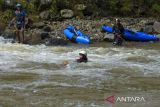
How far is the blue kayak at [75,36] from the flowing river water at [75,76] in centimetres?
116

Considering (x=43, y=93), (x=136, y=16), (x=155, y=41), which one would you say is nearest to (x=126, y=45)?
(x=155, y=41)

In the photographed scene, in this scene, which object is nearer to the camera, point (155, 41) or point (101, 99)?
point (101, 99)

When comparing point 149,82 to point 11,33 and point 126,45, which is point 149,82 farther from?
point 11,33

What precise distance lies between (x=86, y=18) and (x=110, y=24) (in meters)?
1.78

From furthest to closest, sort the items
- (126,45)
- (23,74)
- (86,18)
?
(86,18), (126,45), (23,74)

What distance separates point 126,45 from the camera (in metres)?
16.8

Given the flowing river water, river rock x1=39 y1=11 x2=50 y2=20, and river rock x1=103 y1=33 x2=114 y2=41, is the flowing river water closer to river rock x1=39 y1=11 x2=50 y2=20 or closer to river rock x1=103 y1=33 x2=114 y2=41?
river rock x1=103 y1=33 x2=114 y2=41

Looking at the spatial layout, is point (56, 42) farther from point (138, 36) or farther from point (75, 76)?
point (75, 76)

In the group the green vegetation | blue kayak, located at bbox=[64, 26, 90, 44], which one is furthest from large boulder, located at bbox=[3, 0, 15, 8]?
blue kayak, located at bbox=[64, 26, 90, 44]

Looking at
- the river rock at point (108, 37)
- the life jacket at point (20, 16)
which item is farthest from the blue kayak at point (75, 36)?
the life jacket at point (20, 16)

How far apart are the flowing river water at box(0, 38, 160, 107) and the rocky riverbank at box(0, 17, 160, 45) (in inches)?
58.6

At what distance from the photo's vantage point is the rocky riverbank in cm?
1720

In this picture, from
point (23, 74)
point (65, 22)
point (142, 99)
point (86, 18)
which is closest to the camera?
point (142, 99)

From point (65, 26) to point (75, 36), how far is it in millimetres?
2711
